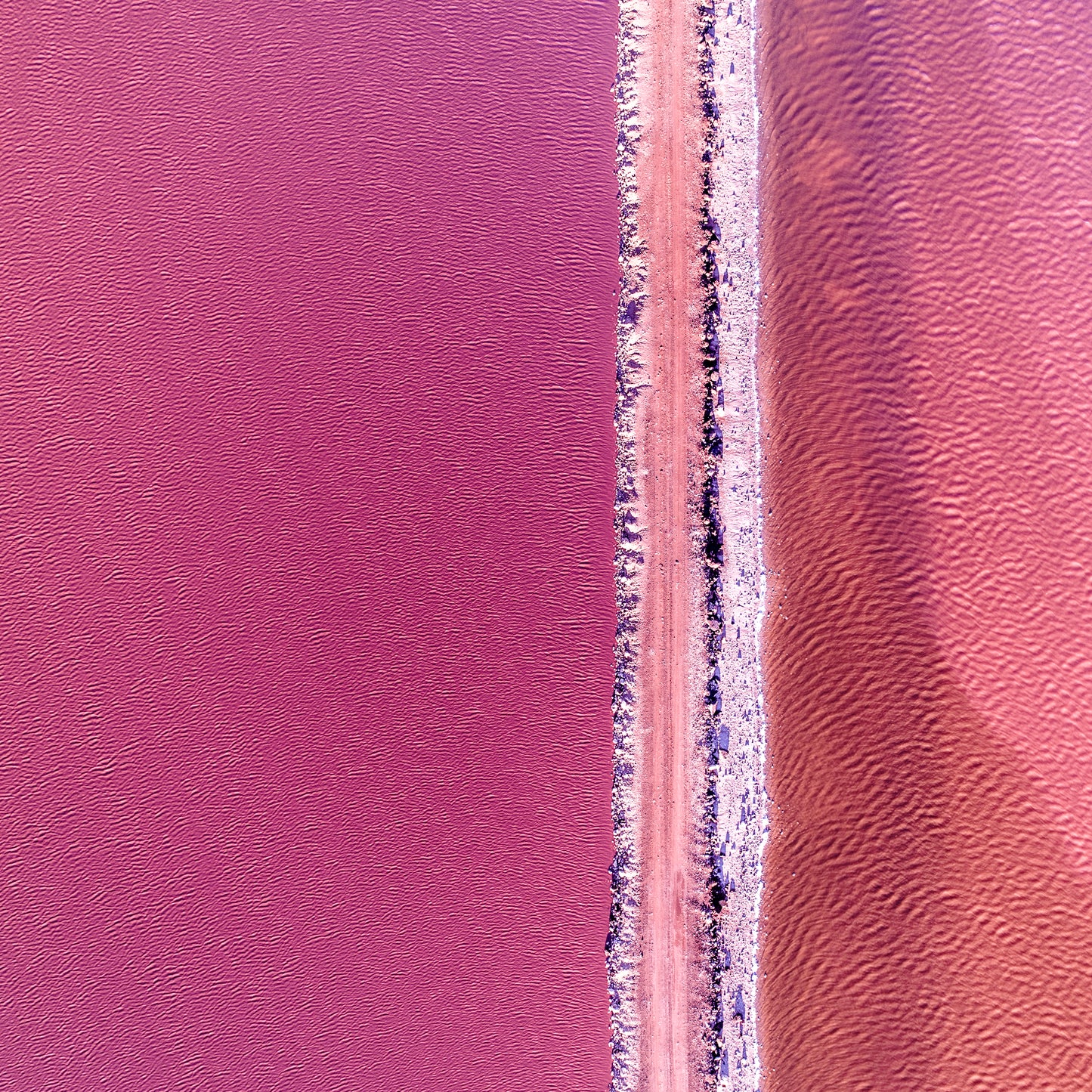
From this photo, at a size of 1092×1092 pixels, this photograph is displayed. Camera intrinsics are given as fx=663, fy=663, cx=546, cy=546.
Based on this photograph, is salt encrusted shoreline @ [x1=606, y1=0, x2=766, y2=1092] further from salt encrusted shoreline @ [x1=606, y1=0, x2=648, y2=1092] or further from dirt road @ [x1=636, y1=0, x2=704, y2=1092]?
dirt road @ [x1=636, y1=0, x2=704, y2=1092]

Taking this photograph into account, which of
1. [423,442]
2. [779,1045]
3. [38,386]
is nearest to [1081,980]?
[779,1045]

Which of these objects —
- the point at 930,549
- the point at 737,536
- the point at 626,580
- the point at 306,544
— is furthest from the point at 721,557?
the point at 306,544

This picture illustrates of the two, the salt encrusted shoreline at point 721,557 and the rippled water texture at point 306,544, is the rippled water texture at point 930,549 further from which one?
the rippled water texture at point 306,544

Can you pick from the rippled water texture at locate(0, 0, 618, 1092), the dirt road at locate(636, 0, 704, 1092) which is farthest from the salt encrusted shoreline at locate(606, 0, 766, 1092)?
the rippled water texture at locate(0, 0, 618, 1092)

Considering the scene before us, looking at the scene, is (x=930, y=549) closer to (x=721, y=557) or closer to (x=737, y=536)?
(x=737, y=536)

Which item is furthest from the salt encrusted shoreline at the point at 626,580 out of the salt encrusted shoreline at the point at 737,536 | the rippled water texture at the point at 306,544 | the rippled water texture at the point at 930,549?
the rippled water texture at the point at 930,549

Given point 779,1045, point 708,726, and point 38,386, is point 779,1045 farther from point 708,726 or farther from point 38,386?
point 38,386

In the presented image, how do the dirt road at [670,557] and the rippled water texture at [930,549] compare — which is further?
the dirt road at [670,557]
